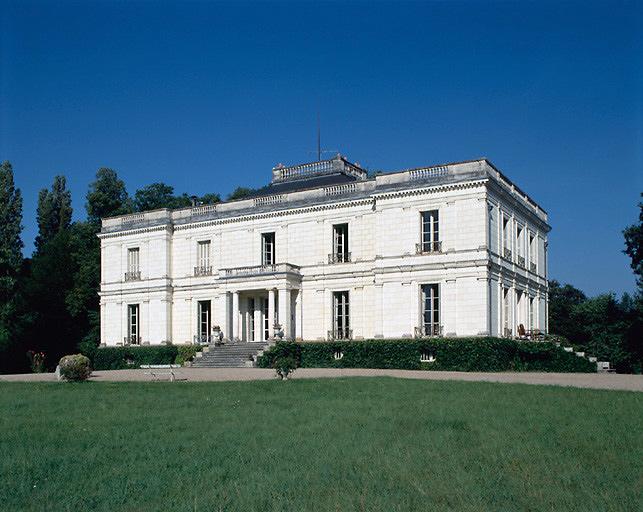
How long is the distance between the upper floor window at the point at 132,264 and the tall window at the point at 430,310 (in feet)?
58.2

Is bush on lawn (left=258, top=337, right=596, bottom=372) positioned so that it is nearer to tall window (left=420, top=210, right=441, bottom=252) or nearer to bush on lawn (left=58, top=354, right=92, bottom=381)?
tall window (left=420, top=210, right=441, bottom=252)

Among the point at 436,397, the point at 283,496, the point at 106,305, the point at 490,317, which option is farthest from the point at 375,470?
the point at 106,305

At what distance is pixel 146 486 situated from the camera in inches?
352

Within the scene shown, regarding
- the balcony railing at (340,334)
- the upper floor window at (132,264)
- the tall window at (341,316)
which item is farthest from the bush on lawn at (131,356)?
the tall window at (341,316)

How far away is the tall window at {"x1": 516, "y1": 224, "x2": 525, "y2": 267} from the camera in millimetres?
37031

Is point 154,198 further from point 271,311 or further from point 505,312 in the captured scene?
point 505,312

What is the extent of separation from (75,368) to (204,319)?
1604cm

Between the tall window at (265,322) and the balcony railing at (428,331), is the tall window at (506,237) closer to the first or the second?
the balcony railing at (428,331)

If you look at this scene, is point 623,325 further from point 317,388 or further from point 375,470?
point 375,470

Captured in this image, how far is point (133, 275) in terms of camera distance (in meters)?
43.2

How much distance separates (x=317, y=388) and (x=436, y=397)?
389cm

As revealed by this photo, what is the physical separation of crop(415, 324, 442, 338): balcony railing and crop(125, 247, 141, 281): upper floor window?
17800 millimetres

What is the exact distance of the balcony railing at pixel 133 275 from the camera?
43.0 metres

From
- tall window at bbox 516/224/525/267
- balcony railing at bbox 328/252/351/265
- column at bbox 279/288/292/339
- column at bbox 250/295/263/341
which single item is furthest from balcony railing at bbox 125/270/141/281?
tall window at bbox 516/224/525/267
